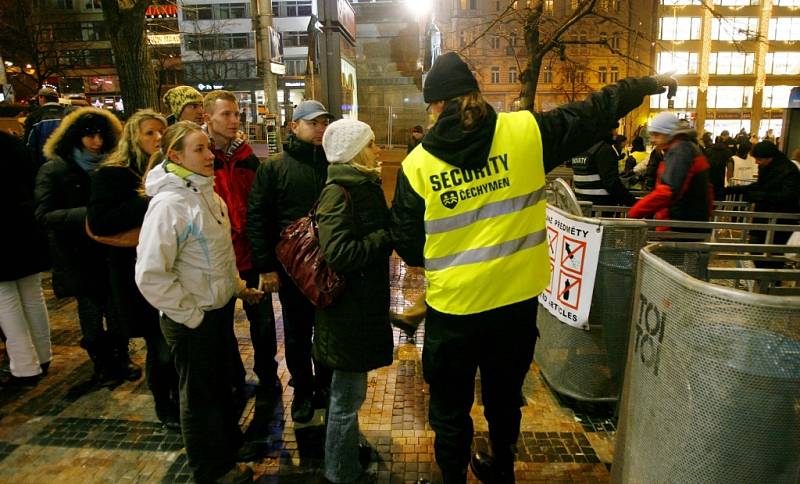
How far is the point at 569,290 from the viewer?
3.66 m

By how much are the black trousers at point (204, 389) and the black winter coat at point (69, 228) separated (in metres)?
1.60

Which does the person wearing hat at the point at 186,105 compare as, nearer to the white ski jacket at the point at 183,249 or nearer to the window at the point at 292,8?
the white ski jacket at the point at 183,249

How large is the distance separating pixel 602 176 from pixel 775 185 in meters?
2.33

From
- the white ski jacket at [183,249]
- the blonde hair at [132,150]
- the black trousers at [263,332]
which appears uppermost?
the blonde hair at [132,150]

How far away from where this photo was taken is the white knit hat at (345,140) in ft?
8.96

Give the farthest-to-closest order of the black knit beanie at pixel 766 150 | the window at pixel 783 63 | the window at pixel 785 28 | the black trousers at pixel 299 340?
the window at pixel 783 63
the window at pixel 785 28
the black knit beanie at pixel 766 150
the black trousers at pixel 299 340

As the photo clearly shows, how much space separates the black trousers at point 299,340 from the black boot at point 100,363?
172 centimetres

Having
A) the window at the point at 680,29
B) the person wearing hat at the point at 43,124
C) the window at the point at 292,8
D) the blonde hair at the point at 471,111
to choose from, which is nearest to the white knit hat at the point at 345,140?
the blonde hair at the point at 471,111

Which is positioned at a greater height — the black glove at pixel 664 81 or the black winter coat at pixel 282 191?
the black glove at pixel 664 81

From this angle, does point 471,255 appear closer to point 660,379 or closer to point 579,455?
point 660,379

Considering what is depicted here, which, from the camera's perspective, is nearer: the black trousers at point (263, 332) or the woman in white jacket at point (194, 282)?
the woman in white jacket at point (194, 282)

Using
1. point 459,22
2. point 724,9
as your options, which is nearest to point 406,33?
point 459,22

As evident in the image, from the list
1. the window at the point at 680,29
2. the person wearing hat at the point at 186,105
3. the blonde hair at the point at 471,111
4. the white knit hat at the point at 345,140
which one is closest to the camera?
the blonde hair at the point at 471,111

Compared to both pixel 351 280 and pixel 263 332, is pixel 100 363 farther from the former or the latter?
pixel 351 280
